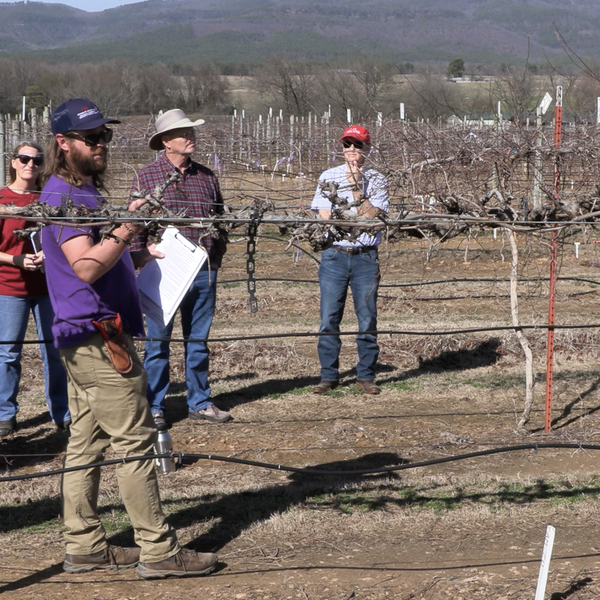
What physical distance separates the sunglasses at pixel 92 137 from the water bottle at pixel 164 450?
1.83 metres

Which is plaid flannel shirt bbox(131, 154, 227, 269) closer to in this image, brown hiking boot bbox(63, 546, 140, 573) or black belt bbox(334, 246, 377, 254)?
black belt bbox(334, 246, 377, 254)

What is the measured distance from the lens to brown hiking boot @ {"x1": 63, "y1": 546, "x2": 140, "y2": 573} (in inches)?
142

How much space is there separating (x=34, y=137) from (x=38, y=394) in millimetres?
13162

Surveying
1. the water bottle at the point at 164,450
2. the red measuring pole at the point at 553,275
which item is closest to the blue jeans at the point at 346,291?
the red measuring pole at the point at 553,275

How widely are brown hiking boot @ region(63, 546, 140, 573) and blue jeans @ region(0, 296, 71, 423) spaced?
189 centimetres

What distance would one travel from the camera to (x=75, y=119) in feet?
10.8

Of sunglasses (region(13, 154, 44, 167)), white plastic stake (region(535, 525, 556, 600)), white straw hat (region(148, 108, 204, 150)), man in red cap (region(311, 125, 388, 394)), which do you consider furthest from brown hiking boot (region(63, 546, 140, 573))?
white straw hat (region(148, 108, 204, 150))

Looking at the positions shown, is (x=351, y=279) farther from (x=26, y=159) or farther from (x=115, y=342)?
(x=115, y=342)

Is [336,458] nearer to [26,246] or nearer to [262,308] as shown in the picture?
[26,246]

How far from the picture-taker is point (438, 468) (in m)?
4.96

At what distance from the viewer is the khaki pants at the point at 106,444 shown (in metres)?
3.37

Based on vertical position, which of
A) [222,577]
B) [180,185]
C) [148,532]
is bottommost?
[222,577]

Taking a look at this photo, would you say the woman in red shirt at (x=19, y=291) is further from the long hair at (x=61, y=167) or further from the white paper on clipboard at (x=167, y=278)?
the long hair at (x=61, y=167)

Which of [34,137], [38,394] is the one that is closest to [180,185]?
[38,394]
